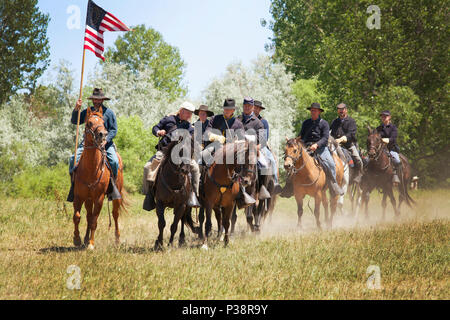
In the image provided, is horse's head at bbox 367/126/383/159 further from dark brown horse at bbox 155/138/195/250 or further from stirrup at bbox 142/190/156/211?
stirrup at bbox 142/190/156/211

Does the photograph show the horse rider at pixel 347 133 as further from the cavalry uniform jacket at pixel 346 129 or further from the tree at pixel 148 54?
the tree at pixel 148 54

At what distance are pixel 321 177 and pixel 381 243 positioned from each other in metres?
3.91

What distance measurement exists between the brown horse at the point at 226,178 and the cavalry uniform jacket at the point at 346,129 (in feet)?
23.8

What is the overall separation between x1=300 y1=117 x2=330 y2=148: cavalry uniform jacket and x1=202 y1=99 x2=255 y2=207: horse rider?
12.2ft

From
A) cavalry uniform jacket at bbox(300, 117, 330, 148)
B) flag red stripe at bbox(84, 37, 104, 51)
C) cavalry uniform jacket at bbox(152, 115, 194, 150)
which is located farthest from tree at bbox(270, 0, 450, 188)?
cavalry uniform jacket at bbox(152, 115, 194, 150)

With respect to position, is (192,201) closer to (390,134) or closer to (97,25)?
(97,25)

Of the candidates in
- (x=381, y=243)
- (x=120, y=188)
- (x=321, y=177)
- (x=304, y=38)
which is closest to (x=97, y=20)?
(x=120, y=188)

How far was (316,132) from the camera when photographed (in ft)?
50.0

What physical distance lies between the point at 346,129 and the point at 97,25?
909 centimetres

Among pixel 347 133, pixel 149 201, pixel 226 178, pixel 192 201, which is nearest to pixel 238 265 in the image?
pixel 192 201

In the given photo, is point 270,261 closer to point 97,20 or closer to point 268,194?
point 268,194

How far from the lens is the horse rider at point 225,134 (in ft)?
38.4

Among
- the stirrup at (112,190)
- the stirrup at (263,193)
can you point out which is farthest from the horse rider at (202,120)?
the stirrup at (112,190)

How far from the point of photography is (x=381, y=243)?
1154 cm
